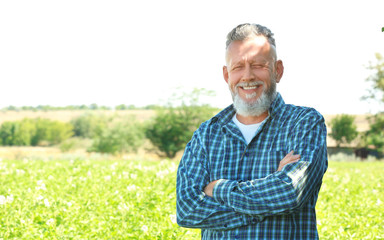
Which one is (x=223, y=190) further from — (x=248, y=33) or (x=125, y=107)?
(x=125, y=107)

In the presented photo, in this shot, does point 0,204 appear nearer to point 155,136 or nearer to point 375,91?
point 155,136

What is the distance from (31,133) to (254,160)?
5904 centimetres

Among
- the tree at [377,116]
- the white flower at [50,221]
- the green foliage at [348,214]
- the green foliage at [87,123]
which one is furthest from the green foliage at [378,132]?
the white flower at [50,221]

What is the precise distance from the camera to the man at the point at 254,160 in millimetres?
2672

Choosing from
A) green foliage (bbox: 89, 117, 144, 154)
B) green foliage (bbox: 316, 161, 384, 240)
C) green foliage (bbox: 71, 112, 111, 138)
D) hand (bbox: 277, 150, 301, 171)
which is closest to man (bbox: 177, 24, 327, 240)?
hand (bbox: 277, 150, 301, 171)

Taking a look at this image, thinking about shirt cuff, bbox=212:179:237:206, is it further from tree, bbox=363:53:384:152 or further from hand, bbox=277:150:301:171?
tree, bbox=363:53:384:152

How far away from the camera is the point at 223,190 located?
9.10ft

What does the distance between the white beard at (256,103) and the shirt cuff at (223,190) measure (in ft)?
1.57

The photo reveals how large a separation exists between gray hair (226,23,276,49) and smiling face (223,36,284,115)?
28 mm

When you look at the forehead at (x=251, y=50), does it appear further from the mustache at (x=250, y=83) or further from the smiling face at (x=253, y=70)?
the mustache at (x=250, y=83)

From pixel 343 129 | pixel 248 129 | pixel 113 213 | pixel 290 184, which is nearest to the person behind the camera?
pixel 290 184

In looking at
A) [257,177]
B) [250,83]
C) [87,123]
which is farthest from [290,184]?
[87,123]

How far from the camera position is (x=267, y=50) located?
9.63 feet

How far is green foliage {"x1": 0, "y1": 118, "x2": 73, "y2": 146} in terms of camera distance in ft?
188
